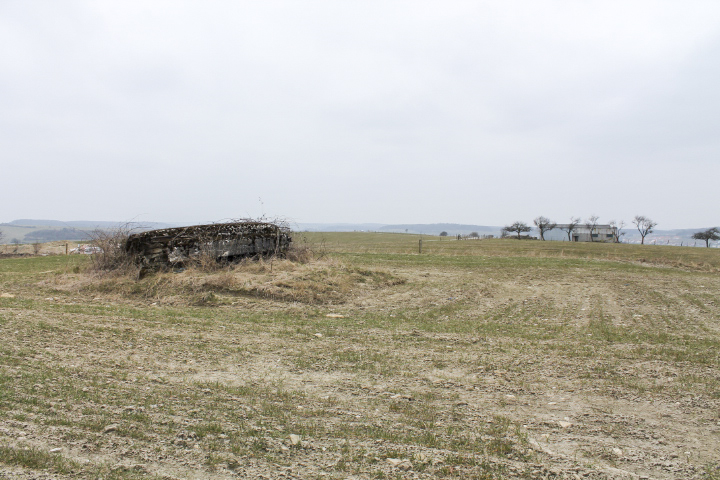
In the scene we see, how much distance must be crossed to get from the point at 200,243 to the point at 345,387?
1037 centimetres

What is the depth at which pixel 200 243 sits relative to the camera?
14.2 meters

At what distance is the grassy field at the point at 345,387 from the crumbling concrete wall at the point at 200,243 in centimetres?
203

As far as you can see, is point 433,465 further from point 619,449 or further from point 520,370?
point 520,370

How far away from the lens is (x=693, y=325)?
9.48 metres

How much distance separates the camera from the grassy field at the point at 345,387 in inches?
132

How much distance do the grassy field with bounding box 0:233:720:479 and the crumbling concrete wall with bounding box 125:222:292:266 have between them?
203cm

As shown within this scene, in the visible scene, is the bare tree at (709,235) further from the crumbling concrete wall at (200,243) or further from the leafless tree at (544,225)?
the crumbling concrete wall at (200,243)

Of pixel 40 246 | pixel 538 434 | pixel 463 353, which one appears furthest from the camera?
pixel 40 246

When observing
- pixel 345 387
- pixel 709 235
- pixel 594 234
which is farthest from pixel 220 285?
pixel 594 234

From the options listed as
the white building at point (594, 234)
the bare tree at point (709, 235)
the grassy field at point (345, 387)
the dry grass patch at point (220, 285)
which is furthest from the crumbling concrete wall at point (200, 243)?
the white building at point (594, 234)

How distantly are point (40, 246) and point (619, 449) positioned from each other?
4863cm

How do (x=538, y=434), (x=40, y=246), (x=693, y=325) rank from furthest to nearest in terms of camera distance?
(x=40, y=246), (x=693, y=325), (x=538, y=434)

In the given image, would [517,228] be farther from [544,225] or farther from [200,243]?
[200,243]

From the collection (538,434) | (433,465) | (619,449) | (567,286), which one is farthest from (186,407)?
(567,286)
